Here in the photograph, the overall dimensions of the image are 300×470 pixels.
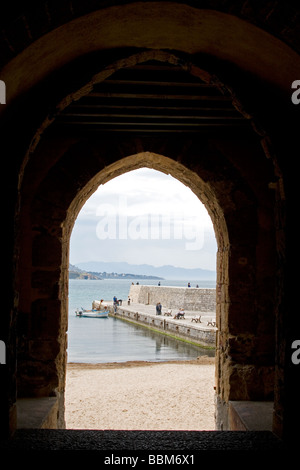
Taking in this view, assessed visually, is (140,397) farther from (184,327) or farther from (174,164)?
(184,327)

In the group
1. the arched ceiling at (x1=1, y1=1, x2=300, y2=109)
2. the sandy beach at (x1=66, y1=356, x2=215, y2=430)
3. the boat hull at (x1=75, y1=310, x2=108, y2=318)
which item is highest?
the arched ceiling at (x1=1, y1=1, x2=300, y2=109)

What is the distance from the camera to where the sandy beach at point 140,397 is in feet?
26.4

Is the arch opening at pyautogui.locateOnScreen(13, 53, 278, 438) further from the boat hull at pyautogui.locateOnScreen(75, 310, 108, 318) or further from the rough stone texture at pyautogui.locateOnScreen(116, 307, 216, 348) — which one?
the boat hull at pyautogui.locateOnScreen(75, 310, 108, 318)

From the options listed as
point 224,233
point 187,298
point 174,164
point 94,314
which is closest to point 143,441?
point 224,233

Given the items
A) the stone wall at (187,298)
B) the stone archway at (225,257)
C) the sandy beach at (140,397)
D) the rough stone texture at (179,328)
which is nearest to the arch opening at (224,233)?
the stone archway at (225,257)

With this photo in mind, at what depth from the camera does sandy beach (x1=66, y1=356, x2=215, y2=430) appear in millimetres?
8055

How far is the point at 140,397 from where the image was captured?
10.3 m

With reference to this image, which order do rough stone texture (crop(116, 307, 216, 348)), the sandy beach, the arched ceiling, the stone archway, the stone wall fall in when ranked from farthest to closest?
the stone wall, rough stone texture (crop(116, 307, 216, 348)), the sandy beach, the stone archway, the arched ceiling

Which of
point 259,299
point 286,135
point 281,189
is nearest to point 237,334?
point 259,299

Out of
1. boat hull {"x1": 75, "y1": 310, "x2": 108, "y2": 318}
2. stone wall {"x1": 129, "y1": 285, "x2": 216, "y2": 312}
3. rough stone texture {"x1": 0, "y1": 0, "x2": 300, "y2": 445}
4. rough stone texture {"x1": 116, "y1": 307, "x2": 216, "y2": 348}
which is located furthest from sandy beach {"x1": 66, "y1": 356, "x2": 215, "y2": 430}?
boat hull {"x1": 75, "y1": 310, "x2": 108, "y2": 318}

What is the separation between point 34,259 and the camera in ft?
15.6

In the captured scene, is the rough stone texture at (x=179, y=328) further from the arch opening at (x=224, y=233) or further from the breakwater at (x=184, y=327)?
the arch opening at (x=224, y=233)

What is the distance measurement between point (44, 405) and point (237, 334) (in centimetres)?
212
